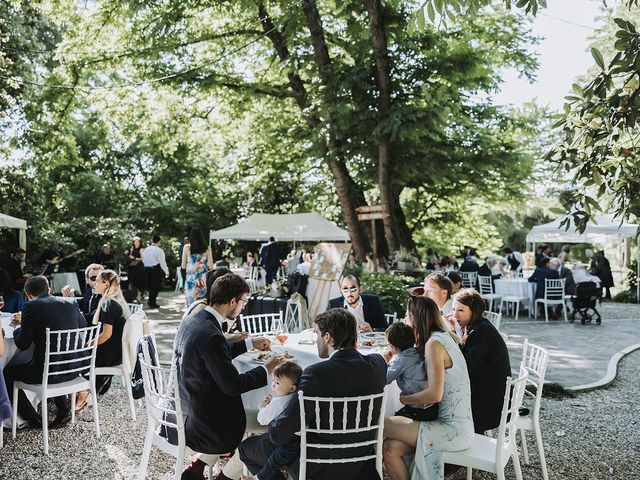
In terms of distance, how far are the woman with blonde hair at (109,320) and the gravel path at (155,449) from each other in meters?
0.58

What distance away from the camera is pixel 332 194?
23828mm

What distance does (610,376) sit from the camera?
24.4 feet

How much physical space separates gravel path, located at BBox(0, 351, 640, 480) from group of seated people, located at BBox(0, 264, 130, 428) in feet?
0.70

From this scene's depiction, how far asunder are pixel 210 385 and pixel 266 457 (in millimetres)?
540

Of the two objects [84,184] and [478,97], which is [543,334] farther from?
[84,184]

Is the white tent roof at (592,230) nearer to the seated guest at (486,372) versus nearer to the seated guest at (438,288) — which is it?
the seated guest at (438,288)

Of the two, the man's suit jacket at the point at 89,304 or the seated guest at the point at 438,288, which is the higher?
the seated guest at the point at 438,288

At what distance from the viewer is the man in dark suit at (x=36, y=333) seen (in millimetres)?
4887

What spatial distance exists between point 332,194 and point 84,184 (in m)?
10.3

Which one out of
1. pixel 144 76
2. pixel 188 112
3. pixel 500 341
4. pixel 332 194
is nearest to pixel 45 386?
pixel 500 341

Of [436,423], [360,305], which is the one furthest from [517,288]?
[436,423]

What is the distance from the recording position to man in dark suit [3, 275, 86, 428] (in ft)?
16.0

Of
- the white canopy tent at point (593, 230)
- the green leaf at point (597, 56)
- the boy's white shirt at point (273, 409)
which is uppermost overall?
the green leaf at point (597, 56)

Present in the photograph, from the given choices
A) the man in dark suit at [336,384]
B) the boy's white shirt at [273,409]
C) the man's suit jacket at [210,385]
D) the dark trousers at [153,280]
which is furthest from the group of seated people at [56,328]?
the dark trousers at [153,280]
